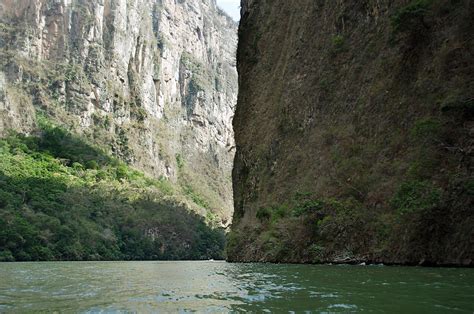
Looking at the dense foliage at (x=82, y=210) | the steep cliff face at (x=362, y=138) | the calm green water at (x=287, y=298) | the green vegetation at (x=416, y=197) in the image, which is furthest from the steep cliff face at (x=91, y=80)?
the calm green water at (x=287, y=298)

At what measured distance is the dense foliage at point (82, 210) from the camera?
77750 millimetres

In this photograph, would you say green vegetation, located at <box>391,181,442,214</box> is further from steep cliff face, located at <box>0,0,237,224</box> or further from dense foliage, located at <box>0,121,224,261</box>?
steep cliff face, located at <box>0,0,237,224</box>

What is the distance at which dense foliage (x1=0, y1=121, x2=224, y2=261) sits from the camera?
77750 millimetres

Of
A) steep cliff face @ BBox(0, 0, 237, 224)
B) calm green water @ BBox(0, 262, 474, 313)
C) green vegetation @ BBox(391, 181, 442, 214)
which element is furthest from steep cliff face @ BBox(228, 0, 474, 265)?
steep cliff face @ BBox(0, 0, 237, 224)

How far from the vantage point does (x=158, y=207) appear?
4702 inches

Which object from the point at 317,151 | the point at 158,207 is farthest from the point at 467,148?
the point at 158,207

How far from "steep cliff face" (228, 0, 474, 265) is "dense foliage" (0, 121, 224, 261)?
33.9 meters

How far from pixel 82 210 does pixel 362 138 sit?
2707 inches

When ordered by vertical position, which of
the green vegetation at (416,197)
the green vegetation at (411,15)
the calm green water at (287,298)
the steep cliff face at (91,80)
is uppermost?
the steep cliff face at (91,80)

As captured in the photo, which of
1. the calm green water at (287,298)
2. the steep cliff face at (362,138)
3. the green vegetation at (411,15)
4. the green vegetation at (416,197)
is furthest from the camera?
the green vegetation at (411,15)

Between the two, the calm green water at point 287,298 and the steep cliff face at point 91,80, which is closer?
the calm green water at point 287,298

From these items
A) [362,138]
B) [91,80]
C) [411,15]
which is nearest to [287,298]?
[362,138]

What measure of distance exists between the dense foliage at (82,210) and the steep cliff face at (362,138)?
3385 cm

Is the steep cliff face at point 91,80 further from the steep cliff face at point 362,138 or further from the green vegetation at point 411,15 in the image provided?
the green vegetation at point 411,15
